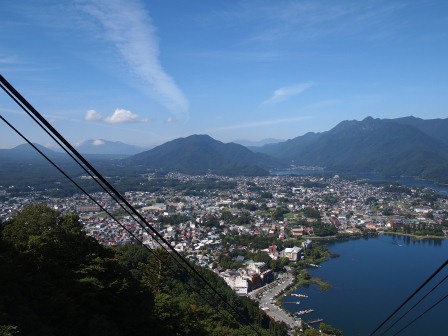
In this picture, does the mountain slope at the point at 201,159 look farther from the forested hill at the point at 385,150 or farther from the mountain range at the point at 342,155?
the forested hill at the point at 385,150

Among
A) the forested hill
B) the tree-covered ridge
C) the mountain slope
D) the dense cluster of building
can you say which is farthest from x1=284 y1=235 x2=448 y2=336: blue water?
the mountain slope

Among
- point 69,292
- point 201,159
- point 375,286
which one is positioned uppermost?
point 201,159

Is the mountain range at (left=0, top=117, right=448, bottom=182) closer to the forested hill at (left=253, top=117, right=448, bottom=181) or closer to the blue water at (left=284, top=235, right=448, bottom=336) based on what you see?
the forested hill at (left=253, top=117, right=448, bottom=181)

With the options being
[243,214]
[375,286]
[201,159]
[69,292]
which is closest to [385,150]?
[201,159]

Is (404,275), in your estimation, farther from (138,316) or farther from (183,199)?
(183,199)

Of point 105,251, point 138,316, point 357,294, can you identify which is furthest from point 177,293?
point 357,294

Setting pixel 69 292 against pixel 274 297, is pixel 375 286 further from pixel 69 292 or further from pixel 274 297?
pixel 69 292
